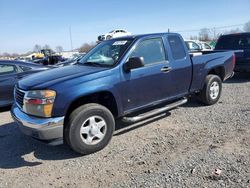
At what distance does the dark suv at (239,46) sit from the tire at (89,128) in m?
6.58

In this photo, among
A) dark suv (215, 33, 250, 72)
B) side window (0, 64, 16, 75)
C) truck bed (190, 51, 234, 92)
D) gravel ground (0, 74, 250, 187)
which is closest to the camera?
gravel ground (0, 74, 250, 187)

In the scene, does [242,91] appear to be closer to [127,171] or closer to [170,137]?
[170,137]

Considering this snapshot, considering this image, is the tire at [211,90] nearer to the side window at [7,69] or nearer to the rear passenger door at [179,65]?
the rear passenger door at [179,65]

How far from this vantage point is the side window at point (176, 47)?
5.83 m

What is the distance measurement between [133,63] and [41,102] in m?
1.66

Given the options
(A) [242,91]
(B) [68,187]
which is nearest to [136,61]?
(B) [68,187]

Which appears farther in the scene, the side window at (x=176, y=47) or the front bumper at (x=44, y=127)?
the side window at (x=176, y=47)

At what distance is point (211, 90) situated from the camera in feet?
22.7

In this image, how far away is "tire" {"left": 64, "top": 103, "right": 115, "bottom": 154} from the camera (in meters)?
4.34

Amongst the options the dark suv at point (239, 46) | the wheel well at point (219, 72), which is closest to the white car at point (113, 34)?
the dark suv at point (239, 46)

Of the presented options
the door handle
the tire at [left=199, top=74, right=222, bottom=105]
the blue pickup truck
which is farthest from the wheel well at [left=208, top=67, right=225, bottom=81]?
the door handle

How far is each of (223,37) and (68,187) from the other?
9.78 m

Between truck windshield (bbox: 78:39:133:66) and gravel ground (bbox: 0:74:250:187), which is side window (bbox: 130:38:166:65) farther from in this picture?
gravel ground (bbox: 0:74:250:187)

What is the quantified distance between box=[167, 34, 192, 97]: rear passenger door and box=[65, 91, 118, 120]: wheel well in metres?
1.48
